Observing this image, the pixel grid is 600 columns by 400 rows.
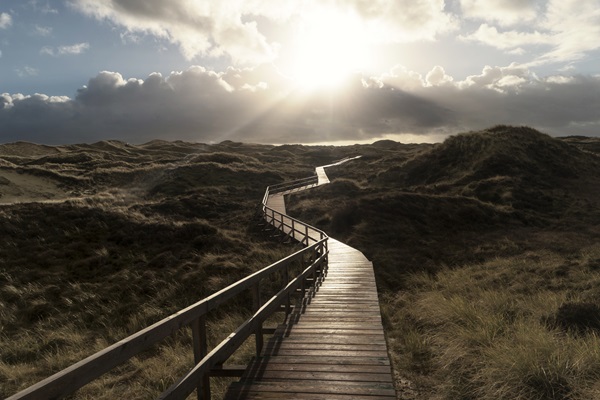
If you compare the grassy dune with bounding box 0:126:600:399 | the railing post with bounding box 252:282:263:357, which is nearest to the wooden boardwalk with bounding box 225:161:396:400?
the railing post with bounding box 252:282:263:357

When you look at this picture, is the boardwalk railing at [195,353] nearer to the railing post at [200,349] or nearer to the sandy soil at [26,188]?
the railing post at [200,349]

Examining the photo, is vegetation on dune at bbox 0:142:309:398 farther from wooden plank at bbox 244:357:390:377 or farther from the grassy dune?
wooden plank at bbox 244:357:390:377

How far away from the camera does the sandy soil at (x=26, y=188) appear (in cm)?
3400

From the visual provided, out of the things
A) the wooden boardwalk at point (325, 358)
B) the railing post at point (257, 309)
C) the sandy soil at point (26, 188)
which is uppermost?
the sandy soil at point (26, 188)

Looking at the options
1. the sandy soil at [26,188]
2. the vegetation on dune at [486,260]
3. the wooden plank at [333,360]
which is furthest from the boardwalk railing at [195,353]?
the sandy soil at [26,188]

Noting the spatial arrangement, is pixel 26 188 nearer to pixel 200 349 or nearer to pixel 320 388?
pixel 200 349

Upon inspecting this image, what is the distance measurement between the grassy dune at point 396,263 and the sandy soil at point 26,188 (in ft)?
0.92

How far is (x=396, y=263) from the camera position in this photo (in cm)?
1680

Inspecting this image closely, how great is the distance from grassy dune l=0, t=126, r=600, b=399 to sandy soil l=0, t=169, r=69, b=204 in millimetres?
280

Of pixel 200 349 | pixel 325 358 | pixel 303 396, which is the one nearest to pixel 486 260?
pixel 325 358

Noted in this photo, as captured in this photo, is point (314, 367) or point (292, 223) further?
point (292, 223)

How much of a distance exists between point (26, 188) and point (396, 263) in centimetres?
3523

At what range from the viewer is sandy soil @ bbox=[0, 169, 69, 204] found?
112 ft

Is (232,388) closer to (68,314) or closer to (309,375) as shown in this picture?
(309,375)
